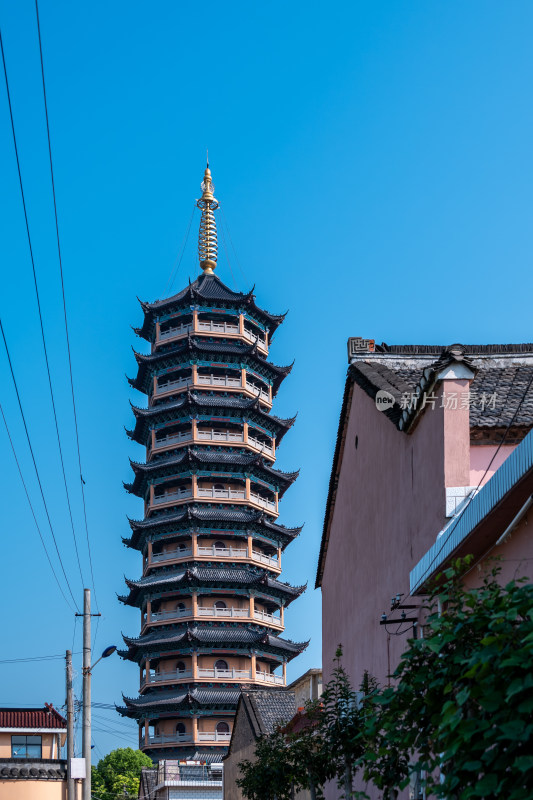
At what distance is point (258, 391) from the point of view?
235 feet

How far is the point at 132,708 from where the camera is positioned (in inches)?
2554

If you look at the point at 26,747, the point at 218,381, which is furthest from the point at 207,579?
the point at 26,747

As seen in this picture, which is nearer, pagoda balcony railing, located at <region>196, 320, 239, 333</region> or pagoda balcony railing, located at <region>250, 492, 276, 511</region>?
pagoda balcony railing, located at <region>250, 492, 276, 511</region>

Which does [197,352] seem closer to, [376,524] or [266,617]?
[266,617]

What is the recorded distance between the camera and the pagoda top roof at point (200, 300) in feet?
234

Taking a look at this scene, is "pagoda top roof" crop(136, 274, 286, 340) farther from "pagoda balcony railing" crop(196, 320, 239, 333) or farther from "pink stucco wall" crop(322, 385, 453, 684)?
"pink stucco wall" crop(322, 385, 453, 684)

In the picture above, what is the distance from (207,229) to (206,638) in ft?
97.5

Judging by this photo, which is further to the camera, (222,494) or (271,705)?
(222,494)

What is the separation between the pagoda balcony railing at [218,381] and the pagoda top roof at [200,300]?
4.99 m

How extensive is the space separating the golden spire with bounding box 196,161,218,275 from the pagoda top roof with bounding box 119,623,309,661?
24.7 meters

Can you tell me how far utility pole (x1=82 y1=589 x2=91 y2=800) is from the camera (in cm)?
2411

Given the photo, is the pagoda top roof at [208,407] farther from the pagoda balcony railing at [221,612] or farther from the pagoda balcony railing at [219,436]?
the pagoda balcony railing at [221,612]

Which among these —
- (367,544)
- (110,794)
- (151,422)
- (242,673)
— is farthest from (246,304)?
(367,544)

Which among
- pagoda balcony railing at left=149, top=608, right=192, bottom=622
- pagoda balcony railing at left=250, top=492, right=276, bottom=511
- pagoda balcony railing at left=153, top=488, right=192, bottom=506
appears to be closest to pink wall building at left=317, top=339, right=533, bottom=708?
pagoda balcony railing at left=149, top=608, right=192, bottom=622
